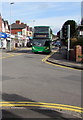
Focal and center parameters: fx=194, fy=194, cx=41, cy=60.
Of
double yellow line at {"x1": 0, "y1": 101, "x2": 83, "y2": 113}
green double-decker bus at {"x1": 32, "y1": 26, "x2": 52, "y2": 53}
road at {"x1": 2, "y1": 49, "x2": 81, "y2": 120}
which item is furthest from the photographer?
green double-decker bus at {"x1": 32, "y1": 26, "x2": 52, "y2": 53}

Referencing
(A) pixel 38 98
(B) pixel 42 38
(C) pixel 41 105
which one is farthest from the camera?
(B) pixel 42 38

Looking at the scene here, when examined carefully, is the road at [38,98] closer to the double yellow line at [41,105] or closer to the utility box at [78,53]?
Result: the double yellow line at [41,105]

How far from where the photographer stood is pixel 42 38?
27.8 meters

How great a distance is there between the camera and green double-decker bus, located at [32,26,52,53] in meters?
27.4

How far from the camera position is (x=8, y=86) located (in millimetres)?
7879

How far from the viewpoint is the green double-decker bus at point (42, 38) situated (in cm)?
2740

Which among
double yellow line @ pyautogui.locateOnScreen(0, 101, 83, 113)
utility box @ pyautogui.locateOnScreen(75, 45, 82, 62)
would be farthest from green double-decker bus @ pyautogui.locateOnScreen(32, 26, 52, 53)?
double yellow line @ pyautogui.locateOnScreen(0, 101, 83, 113)

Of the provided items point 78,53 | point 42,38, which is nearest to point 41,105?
point 78,53

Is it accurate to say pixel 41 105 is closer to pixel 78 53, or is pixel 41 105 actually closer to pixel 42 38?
pixel 78 53

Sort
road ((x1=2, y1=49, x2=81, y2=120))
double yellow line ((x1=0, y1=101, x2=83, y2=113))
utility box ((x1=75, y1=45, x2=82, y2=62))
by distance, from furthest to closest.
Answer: utility box ((x1=75, y1=45, x2=82, y2=62))
double yellow line ((x1=0, y1=101, x2=83, y2=113))
road ((x1=2, y1=49, x2=81, y2=120))

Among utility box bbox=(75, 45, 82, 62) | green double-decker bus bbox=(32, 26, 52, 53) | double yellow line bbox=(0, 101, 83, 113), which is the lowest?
double yellow line bbox=(0, 101, 83, 113)

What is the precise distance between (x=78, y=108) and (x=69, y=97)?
1.05m

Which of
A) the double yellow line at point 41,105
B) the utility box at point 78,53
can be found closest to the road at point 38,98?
the double yellow line at point 41,105

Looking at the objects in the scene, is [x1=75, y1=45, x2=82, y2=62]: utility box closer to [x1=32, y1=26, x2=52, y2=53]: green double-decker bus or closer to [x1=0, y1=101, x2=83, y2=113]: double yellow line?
[x1=32, y1=26, x2=52, y2=53]: green double-decker bus
